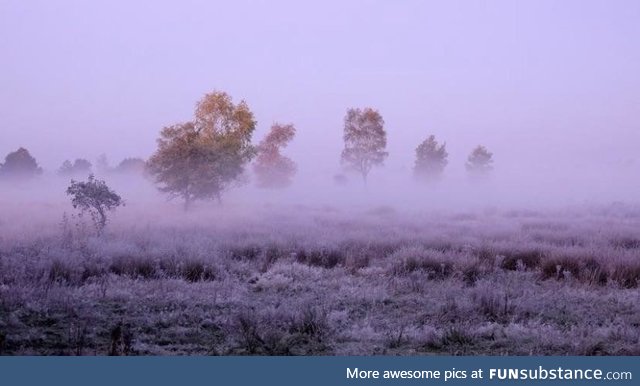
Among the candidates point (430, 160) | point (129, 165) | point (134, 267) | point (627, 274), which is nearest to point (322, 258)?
point (134, 267)

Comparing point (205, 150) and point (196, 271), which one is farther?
point (205, 150)

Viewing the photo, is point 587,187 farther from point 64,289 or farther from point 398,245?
point 64,289

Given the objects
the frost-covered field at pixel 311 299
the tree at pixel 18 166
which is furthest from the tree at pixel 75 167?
the frost-covered field at pixel 311 299

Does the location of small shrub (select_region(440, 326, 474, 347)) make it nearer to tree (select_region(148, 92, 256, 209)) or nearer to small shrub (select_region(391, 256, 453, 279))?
small shrub (select_region(391, 256, 453, 279))

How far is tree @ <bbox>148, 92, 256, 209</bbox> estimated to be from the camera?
2952cm

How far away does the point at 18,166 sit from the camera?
210 ft

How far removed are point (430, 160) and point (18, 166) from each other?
1872 inches

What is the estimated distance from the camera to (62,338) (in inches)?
283

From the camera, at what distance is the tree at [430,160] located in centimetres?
6738

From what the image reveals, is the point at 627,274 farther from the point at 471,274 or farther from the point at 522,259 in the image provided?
the point at 471,274

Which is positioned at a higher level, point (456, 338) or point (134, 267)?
point (134, 267)

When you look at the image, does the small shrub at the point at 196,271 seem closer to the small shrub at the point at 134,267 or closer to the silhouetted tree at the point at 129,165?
the small shrub at the point at 134,267

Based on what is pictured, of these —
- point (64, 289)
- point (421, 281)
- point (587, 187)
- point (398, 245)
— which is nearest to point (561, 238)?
point (398, 245)

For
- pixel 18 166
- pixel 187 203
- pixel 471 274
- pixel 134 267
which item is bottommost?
pixel 471 274
